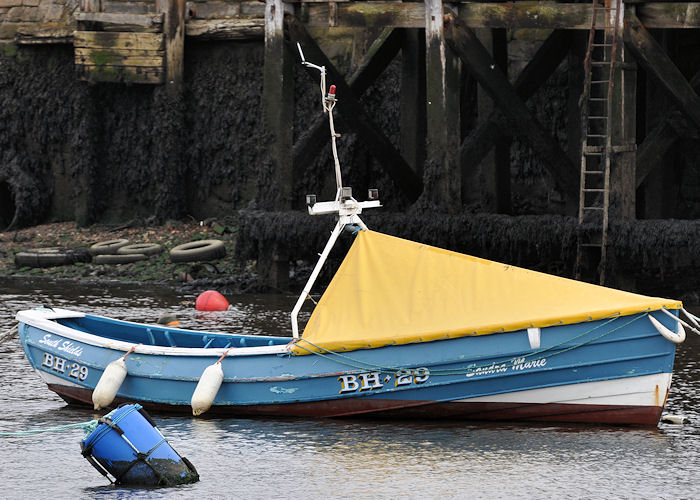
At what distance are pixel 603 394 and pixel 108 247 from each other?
13.2 meters

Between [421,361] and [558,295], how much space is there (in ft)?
4.09

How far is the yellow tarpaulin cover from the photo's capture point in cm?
1056

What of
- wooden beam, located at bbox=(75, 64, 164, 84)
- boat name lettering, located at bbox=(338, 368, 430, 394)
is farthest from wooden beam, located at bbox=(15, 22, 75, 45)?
boat name lettering, located at bbox=(338, 368, 430, 394)

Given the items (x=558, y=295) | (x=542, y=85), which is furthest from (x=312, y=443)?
(x=542, y=85)

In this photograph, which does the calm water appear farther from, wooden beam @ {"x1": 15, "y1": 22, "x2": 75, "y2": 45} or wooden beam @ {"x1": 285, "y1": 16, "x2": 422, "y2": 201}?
wooden beam @ {"x1": 15, "y1": 22, "x2": 75, "y2": 45}

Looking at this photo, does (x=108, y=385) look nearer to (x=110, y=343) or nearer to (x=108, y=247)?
(x=110, y=343)

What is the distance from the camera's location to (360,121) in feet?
63.4

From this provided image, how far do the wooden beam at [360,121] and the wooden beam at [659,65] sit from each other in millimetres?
4381

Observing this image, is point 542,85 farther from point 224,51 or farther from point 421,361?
point 421,361

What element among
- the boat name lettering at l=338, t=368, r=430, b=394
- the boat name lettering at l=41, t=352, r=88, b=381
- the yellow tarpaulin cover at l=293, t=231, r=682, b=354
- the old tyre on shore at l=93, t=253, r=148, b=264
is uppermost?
the yellow tarpaulin cover at l=293, t=231, r=682, b=354

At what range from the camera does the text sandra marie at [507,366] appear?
1056cm

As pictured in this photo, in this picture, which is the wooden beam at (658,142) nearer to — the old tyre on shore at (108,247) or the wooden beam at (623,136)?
the wooden beam at (623,136)

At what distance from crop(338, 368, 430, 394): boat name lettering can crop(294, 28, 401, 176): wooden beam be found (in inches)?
328

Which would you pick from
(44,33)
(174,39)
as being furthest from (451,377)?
(44,33)
